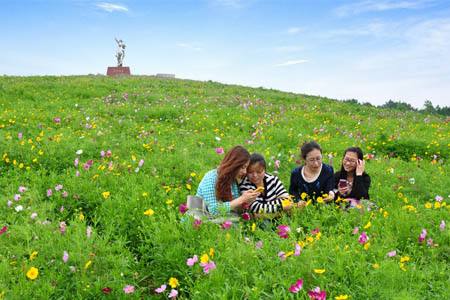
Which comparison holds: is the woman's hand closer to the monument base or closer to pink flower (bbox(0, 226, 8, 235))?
pink flower (bbox(0, 226, 8, 235))

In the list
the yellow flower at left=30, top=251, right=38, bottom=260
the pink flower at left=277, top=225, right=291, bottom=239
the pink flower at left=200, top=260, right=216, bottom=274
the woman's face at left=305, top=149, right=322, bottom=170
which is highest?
the woman's face at left=305, top=149, right=322, bottom=170

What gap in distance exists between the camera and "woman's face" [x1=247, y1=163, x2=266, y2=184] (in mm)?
4648

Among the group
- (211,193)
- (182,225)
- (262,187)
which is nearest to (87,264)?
(182,225)

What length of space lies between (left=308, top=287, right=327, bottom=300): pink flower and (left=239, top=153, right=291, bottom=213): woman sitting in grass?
5.58ft

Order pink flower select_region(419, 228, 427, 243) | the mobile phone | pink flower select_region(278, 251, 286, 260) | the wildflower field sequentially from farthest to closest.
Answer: the mobile phone → pink flower select_region(419, 228, 427, 243) → pink flower select_region(278, 251, 286, 260) → the wildflower field

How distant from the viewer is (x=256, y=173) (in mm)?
4684

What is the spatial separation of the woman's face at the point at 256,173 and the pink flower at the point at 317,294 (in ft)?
6.44

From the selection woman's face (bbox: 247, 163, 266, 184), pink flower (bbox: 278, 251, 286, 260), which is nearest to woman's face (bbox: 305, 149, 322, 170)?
woman's face (bbox: 247, 163, 266, 184)

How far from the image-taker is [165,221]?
14.7 ft

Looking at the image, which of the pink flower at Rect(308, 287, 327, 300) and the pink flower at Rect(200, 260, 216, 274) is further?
the pink flower at Rect(200, 260, 216, 274)

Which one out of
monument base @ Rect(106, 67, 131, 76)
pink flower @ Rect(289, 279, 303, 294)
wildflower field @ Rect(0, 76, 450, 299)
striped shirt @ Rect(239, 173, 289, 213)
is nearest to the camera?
pink flower @ Rect(289, 279, 303, 294)

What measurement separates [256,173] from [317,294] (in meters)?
2.06

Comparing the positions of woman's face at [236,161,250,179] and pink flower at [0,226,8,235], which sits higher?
woman's face at [236,161,250,179]

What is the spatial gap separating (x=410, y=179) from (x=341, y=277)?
149 inches
